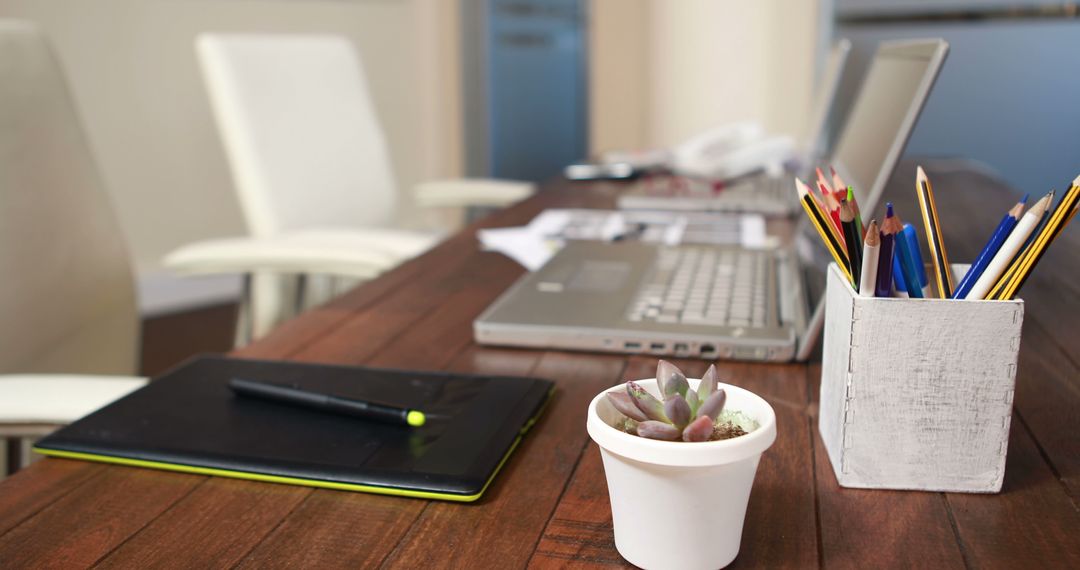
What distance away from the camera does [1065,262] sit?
3.94 feet

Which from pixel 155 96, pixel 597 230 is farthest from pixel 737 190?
pixel 155 96

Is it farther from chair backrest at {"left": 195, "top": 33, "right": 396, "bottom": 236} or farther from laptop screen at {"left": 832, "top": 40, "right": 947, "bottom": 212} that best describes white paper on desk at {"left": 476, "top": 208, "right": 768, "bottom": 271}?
chair backrest at {"left": 195, "top": 33, "right": 396, "bottom": 236}

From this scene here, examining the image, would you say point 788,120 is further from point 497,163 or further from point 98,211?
point 98,211

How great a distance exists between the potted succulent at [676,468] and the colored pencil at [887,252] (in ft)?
0.36

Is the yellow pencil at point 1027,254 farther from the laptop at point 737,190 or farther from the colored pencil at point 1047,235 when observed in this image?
the laptop at point 737,190

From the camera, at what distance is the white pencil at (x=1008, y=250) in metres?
0.54

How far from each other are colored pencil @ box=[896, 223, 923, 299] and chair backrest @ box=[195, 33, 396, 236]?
1.43m

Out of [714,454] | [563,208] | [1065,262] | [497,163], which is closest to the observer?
[714,454]

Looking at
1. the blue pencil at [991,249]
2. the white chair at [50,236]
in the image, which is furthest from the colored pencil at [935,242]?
the white chair at [50,236]

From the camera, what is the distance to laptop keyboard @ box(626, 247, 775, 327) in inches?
36.3

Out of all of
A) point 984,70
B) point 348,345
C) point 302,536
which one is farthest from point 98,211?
point 984,70

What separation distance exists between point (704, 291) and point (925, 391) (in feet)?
1.44

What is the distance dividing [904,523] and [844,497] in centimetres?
4

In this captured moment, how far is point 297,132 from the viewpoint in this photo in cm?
193
